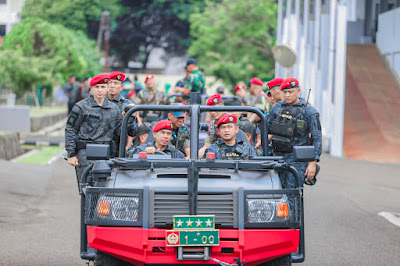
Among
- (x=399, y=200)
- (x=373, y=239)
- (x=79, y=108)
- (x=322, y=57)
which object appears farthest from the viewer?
(x=322, y=57)

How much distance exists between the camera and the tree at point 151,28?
9344cm

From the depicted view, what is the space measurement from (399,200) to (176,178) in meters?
9.23

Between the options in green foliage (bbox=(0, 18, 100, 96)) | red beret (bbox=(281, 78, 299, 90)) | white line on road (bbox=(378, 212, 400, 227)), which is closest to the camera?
red beret (bbox=(281, 78, 299, 90))

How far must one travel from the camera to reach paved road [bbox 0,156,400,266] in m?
10.5

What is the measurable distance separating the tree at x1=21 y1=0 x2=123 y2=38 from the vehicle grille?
7062 centimetres

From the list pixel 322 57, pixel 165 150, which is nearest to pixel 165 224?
pixel 165 150

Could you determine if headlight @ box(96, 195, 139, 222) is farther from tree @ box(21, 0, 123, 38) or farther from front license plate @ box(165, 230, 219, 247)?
tree @ box(21, 0, 123, 38)

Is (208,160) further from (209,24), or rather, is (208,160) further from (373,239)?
(209,24)

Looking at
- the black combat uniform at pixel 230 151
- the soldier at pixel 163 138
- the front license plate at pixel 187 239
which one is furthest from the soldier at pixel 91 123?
the front license plate at pixel 187 239

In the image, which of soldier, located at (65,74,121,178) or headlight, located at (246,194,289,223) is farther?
soldier, located at (65,74,121,178)

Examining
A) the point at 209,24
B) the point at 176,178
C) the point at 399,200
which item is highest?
the point at 209,24

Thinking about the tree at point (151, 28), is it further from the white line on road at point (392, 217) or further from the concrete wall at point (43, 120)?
the white line on road at point (392, 217)

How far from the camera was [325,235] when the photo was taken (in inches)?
475

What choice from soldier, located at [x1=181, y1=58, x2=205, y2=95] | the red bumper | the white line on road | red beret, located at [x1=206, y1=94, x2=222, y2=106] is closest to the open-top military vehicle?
the red bumper
